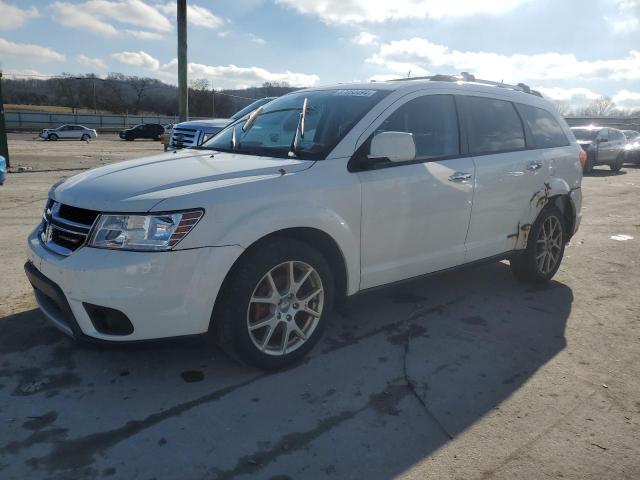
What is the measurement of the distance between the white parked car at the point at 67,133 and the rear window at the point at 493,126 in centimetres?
4415

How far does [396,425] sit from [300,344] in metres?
0.87

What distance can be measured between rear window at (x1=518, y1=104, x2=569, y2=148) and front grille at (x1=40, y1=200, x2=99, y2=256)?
12.9ft

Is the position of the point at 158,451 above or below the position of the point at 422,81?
below

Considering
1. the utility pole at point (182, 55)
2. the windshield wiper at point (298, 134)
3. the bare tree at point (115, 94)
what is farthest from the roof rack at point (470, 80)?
the bare tree at point (115, 94)

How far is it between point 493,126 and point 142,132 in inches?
1867

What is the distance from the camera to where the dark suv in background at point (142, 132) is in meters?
46.2

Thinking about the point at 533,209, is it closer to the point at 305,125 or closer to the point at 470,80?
the point at 470,80

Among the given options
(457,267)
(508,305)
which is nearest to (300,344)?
(457,267)

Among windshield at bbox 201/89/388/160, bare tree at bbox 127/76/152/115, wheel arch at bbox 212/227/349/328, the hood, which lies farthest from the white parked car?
bare tree at bbox 127/76/152/115

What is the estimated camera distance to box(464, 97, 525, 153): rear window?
437cm

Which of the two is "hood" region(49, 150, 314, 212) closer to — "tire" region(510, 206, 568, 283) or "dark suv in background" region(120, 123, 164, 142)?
"tire" region(510, 206, 568, 283)

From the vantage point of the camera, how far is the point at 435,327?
409cm

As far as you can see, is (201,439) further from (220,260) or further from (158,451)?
(220,260)

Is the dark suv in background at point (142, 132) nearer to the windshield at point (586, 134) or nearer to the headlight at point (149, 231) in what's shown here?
the windshield at point (586, 134)
